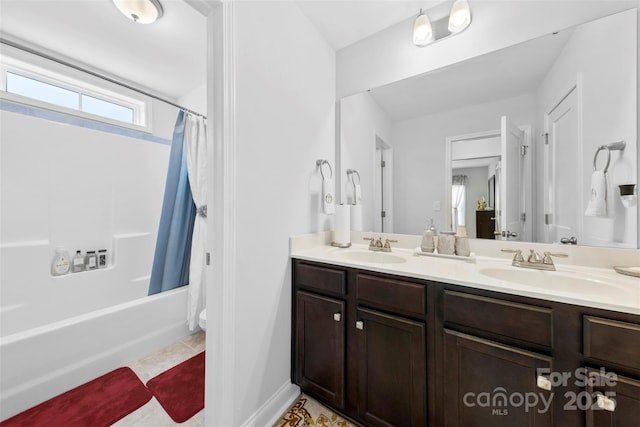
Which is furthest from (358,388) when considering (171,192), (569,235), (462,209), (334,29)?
(334,29)

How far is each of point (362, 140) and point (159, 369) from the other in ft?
7.41

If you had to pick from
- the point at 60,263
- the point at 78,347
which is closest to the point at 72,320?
the point at 78,347

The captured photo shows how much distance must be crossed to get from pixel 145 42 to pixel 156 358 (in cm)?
246

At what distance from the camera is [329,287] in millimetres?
1292

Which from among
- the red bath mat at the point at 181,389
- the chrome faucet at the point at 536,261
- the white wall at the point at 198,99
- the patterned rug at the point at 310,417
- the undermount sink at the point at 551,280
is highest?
the white wall at the point at 198,99

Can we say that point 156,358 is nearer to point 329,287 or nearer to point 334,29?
point 329,287

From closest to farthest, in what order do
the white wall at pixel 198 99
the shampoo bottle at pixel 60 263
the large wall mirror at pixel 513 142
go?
the large wall mirror at pixel 513 142
the shampoo bottle at pixel 60 263
the white wall at pixel 198 99

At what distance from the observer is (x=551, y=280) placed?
104 cm

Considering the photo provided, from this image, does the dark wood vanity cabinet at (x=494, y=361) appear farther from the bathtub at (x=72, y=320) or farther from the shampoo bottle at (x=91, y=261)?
the shampoo bottle at (x=91, y=261)

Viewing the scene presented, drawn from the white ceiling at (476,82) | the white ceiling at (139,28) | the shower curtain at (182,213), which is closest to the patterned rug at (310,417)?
the shower curtain at (182,213)

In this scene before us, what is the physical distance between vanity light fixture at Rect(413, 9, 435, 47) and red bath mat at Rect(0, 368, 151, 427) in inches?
110

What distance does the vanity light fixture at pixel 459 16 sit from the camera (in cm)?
136

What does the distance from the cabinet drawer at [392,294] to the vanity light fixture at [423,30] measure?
4.97 ft

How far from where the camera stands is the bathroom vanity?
0.72m
